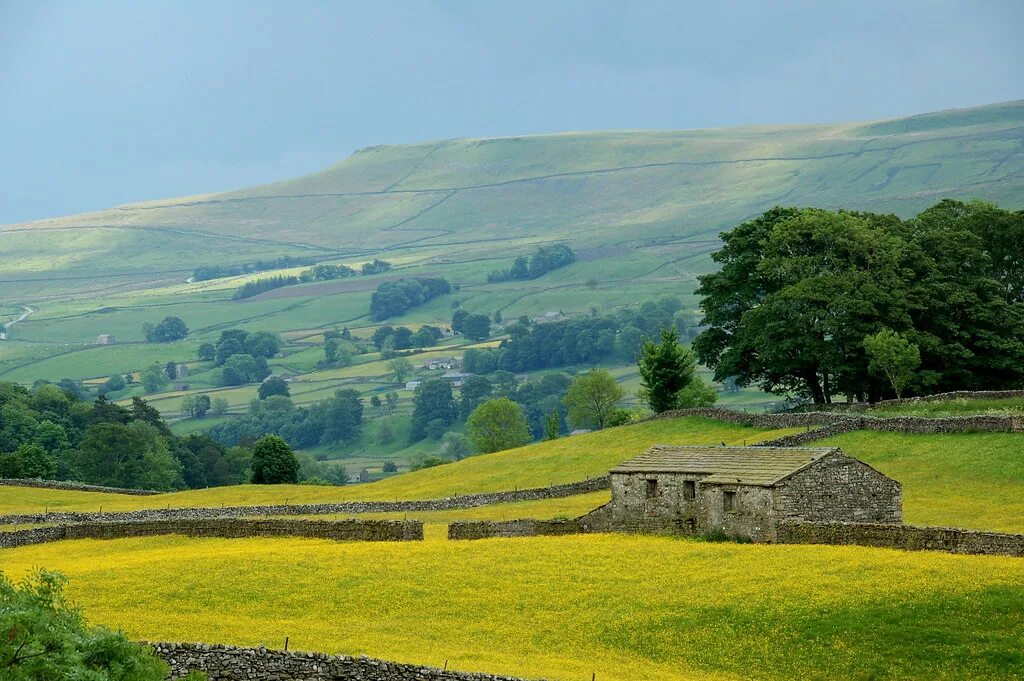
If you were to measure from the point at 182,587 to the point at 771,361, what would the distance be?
205 feet

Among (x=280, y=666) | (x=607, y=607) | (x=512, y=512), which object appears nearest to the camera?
(x=280, y=666)

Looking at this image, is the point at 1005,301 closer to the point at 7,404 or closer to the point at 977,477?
the point at 977,477

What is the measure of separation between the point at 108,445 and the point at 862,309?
75546mm

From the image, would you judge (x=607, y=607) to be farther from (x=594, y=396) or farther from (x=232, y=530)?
(x=594, y=396)

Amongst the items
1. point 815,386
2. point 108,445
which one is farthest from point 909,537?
point 108,445

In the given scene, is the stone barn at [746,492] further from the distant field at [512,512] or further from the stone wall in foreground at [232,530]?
the distant field at [512,512]

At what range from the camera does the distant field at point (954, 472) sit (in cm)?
5804

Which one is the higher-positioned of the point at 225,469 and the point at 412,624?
the point at 412,624

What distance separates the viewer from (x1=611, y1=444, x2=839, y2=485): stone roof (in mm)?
53497

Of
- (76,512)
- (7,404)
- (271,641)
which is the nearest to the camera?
(271,641)

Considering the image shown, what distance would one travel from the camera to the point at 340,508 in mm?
76875

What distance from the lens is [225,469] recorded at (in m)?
162

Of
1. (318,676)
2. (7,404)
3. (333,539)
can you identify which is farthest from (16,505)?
(7,404)

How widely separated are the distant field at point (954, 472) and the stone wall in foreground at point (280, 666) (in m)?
26.0
